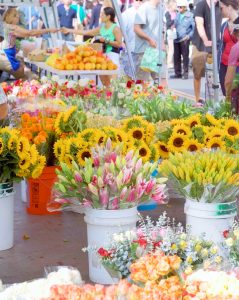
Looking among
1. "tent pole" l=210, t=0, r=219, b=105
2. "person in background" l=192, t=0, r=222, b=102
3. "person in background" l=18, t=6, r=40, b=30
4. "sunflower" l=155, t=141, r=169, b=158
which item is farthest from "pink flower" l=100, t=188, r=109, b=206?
"person in background" l=18, t=6, r=40, b=30

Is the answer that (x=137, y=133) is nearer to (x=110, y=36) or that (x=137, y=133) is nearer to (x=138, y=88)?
(x=138, y=88)

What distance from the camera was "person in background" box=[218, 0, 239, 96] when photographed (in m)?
8.90

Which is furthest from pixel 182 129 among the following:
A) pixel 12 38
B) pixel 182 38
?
pixel 182 38

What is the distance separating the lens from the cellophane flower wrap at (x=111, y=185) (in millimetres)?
4184

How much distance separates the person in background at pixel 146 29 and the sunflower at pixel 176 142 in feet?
17.3

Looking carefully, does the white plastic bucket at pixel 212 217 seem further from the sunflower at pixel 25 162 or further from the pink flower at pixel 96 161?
the sunflower at pixel 25 162

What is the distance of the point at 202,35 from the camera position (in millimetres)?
10758

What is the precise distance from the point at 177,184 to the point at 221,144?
134 centimetres

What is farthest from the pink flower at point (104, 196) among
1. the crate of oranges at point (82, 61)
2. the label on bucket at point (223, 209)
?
the crate of oranges at point (82, 61)

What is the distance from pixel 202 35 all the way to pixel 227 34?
1.42 meters

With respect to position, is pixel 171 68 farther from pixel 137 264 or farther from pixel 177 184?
pixel 137 264

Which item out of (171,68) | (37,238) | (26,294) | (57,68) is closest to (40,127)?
(37,238)

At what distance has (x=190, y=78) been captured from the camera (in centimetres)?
1709

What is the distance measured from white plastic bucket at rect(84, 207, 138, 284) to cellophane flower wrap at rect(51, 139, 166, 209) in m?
0.04
